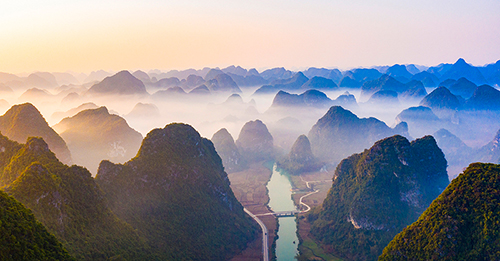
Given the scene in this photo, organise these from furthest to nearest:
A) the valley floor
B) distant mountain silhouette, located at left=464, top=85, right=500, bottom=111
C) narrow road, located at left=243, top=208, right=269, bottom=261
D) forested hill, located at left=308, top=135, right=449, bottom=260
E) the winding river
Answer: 1. distant mountain silhouette, located at left=464, top=85, right=500, bottom=111
2. the winding river
3. the valley floor
4. narrow road, located at left=243, top=208, right=269, bottom=261
5. forested hill, located at left=308, top=135, right=449, bottom=260

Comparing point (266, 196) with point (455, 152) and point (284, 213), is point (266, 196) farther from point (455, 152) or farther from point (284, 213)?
point (455, 152)

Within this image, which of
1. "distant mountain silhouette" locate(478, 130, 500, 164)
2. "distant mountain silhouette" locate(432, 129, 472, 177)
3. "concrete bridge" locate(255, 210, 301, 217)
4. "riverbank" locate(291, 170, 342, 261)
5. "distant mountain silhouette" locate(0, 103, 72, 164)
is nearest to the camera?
"riverbank" locate(291, 170, 342, 261)

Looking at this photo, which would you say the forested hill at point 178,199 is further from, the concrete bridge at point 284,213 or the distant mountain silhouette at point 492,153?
the distant mountain silhouette at point 492,153

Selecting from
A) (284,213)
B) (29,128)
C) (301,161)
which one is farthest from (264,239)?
(29,128)

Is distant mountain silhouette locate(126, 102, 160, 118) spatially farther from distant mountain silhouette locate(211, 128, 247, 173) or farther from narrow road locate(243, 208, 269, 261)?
narrow road locate(243, 208, 269, 261)

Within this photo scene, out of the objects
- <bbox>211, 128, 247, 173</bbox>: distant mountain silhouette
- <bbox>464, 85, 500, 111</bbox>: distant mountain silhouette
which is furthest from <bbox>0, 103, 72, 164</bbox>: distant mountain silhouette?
<bbox>464, 85, 500, 111</bbox>: distant mountain silhouette

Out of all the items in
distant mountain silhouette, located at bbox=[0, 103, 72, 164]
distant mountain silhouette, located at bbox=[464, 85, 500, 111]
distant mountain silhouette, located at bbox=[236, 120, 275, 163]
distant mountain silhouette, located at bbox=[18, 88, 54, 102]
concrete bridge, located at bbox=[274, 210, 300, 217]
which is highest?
distant mountain silhouette, located at bbox=[18, 88, 54, 102]

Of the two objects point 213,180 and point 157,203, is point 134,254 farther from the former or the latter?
point 213,180
